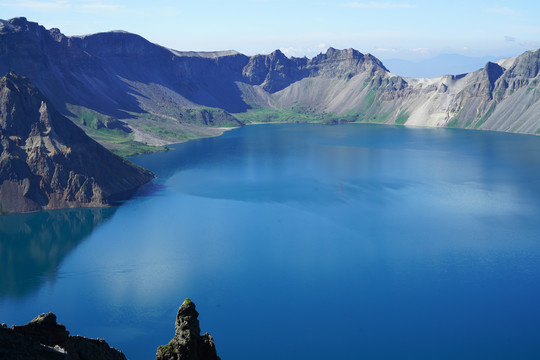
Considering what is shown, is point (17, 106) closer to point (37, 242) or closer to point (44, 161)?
point (44, 161)

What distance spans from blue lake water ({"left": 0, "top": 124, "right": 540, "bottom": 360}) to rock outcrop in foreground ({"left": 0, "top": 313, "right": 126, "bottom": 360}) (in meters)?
29.8

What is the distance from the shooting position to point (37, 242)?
9538 centimetres

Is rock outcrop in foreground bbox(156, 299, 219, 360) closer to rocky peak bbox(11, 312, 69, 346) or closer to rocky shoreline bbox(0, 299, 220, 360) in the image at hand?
rocky shoreline bbox(0, 299, 220, 360)

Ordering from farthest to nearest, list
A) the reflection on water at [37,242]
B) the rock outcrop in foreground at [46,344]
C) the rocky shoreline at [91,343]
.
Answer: the reflection on water at [37,242], the rocky shoreline at [91,343], the rock outcrop in foreground at [46,344]

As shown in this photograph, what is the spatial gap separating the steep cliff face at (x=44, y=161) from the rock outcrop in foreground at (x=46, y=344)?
94081 millimetres

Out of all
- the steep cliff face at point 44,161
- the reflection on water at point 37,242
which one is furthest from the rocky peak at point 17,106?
the reflection on water at point 37,242

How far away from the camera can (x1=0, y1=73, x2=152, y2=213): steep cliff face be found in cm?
11619

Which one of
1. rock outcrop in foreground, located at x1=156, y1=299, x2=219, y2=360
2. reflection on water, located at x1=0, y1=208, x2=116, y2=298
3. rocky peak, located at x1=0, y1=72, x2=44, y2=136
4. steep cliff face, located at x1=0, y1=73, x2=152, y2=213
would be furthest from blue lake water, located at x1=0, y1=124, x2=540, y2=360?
rock outcrop in foreground, located at x1=156, y1=299, x2=219, y2=360

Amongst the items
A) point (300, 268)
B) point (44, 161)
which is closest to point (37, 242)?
point (44, 161)

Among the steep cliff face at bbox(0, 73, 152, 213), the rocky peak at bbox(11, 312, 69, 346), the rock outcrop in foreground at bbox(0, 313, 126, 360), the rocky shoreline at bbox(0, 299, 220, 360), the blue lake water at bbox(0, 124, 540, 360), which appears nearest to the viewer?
the rock outcrop in foreground at bbox(0, 313, 126, 360)

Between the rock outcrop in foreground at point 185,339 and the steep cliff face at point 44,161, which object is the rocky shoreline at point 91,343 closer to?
the rock outcrop in foreground at point 185,339

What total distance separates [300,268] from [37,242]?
49160 millimetres

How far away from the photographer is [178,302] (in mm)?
68000

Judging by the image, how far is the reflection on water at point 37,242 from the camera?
254 feet
